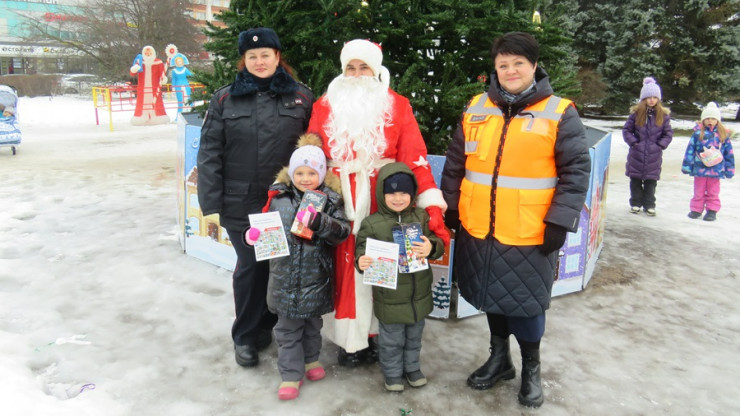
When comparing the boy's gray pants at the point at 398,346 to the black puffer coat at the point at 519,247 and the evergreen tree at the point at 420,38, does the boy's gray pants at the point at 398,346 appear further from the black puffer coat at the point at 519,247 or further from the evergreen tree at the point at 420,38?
the evergreen tree at the point at 420,38

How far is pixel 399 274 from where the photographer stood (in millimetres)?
3023

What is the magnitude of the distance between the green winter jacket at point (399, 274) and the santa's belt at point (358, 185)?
116 millimetres

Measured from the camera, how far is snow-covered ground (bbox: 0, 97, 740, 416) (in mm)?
3027

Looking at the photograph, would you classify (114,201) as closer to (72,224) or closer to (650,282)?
(72,224)

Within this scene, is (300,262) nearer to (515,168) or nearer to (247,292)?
(247,292)

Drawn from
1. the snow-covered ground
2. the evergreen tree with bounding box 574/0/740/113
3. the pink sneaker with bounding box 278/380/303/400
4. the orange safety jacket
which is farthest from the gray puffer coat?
the evergreen tree with bounding box 574/0/740/113

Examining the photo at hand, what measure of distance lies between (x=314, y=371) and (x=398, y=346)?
0.54 m

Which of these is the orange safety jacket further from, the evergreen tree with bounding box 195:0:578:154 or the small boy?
the evergreen tree with bounding box 195:0:578:154

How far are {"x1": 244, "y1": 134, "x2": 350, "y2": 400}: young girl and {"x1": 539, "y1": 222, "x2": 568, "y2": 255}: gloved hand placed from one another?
1044mm

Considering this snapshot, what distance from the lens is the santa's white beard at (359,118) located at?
9.98ft

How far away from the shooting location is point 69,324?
12.7 ft

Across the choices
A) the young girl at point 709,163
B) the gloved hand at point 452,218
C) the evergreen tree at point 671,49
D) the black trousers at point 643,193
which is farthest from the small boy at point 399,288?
the evergreen tree at point 671,49

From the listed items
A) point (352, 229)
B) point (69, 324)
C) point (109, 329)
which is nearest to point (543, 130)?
point (352, 229)

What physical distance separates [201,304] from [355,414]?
1861 millimetres
